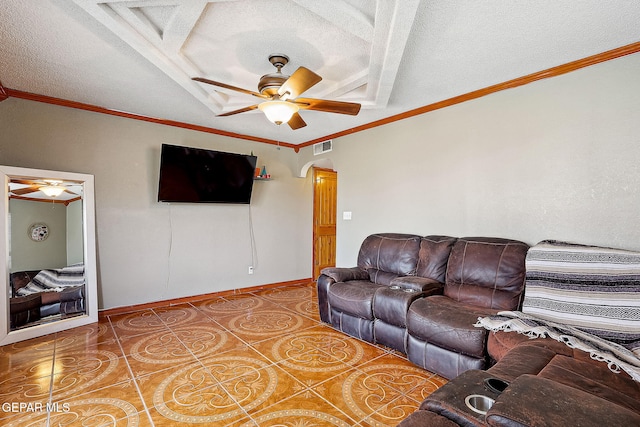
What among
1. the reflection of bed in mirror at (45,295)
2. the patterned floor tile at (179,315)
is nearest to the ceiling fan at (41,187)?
the reflection of bed in mirror at (45,295)

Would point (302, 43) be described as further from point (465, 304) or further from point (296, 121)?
point (465, 304)

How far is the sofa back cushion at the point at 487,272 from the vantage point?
97.0 inches

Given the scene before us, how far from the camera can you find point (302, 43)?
2295 millimetres

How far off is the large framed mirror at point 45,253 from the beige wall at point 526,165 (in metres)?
3.44

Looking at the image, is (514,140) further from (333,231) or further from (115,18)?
(333,231)

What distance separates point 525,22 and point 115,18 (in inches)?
103

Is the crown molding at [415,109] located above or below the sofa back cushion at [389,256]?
above

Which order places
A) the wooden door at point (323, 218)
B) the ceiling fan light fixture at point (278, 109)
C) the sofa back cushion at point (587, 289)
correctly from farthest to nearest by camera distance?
the wooden door at point (323, 218) < the ceiling fan light fixture at point (278, 109) < the sofa back cushion at point (587, 289)

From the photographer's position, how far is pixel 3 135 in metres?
3.12

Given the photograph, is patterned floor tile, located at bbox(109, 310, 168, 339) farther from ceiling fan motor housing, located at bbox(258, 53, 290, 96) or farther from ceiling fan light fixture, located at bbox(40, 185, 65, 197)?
ceiling fan motor housing, located at bbox(258, 53, 290, 96)

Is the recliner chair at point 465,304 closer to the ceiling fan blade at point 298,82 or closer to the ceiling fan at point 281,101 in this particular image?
the ceiling fan at point 281,101

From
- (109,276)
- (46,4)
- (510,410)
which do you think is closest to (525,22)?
(510,410)

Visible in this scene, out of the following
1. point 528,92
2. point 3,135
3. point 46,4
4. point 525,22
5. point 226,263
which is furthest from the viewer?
point 226,263

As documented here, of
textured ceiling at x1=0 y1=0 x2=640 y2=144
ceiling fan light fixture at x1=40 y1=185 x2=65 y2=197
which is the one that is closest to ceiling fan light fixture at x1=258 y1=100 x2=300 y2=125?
textured ceiling at x1=0 y1=0 x2=640 y2=144
